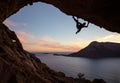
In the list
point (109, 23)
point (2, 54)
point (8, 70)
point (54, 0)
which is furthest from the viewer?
point (2, 54)

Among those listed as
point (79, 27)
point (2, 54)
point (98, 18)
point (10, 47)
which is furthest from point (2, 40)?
point (98, 18)

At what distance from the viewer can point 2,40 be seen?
95.2ft

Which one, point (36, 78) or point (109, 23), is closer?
point (109, 23)

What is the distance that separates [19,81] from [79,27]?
10225mm

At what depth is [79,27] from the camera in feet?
64.3

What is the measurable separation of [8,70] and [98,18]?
12436 mm

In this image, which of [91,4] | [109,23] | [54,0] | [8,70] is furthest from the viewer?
[8,70]

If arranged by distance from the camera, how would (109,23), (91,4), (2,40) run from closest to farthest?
1. (91,4)
2. (109,23)
3. (2,40)

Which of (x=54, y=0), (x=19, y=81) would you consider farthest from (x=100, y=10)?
(x=19, y=81)

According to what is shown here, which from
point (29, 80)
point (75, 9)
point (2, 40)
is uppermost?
point (75, 9)

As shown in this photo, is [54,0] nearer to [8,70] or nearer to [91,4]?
[91,4]

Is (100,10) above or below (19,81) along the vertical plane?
above

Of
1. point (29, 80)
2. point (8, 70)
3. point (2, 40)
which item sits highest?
point (2, 40)

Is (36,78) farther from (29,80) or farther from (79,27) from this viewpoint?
(79,27)
